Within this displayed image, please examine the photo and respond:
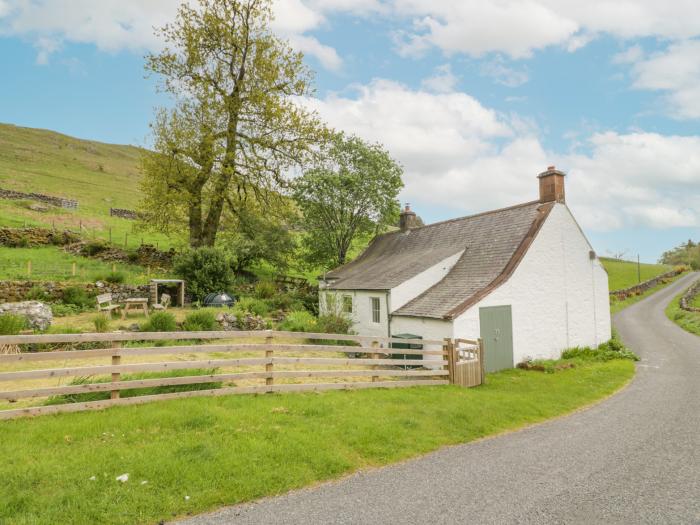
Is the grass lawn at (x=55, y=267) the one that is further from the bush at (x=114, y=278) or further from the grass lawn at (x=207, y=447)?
the grass lawn at (x=207, y=447)

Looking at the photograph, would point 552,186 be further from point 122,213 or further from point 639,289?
point 122,213

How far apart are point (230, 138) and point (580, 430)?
24732 millimetres

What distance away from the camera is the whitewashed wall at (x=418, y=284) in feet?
59.5

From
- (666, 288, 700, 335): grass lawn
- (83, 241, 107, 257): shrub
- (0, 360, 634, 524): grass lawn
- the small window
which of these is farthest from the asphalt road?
(83, 241, 107, 257): shrub

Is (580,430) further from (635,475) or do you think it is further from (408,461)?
(408,461)

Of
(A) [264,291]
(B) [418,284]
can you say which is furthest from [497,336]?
(A) [264,291]

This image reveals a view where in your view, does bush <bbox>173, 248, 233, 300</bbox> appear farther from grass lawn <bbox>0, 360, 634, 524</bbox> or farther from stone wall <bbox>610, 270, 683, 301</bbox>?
stone wall <bbox>610, 270, 683, 301</bbox>

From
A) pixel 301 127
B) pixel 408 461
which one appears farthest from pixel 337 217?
pixel 408 461

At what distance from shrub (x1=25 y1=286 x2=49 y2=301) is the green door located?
20208mm

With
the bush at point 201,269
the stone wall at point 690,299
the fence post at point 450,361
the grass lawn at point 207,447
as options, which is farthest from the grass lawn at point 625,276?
the grass lawn at point 207,447

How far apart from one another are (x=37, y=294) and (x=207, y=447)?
19142mm

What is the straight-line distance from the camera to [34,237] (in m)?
32.0

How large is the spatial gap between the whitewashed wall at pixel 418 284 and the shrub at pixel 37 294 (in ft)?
54.8

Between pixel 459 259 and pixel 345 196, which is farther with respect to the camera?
pixel 345 196
